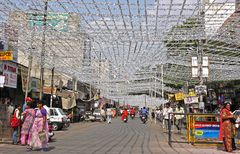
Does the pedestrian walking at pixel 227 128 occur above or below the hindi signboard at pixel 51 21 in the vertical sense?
below

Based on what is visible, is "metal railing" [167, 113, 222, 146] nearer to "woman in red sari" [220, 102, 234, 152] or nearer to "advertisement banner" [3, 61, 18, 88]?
"woman in red sari" [220, 102, 234, 152]

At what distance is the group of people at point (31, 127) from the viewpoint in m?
13.5

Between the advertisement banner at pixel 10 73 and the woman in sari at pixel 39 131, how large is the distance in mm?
8895

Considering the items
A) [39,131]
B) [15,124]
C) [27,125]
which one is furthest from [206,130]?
[15,124]

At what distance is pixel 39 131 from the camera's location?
13.5 metres

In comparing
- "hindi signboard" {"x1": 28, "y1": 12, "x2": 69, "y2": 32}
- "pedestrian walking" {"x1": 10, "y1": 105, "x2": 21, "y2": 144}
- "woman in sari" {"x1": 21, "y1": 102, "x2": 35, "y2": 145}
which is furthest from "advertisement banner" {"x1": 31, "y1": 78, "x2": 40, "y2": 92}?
"woman in sari" {"x1": 21, "y1": 102, "x2": 35, "y2": 145}

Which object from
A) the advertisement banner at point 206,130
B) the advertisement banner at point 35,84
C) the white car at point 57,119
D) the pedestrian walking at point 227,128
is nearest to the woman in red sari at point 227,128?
the pedestrian walking at point 227,128

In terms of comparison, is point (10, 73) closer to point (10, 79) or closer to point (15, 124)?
point (10, 79)

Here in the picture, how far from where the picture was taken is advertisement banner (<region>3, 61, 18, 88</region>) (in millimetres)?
22352

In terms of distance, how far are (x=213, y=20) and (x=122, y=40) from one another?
5.41 meters

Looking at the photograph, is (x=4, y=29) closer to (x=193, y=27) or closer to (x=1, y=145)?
(x=1, y=145)

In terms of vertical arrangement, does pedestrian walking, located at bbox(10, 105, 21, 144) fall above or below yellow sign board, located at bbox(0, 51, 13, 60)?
below

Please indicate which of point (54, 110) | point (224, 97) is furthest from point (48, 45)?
point (224, 97)

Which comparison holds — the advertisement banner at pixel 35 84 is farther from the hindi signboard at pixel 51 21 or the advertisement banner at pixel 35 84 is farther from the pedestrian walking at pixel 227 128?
the pedestrian walking at pixel 227 128
